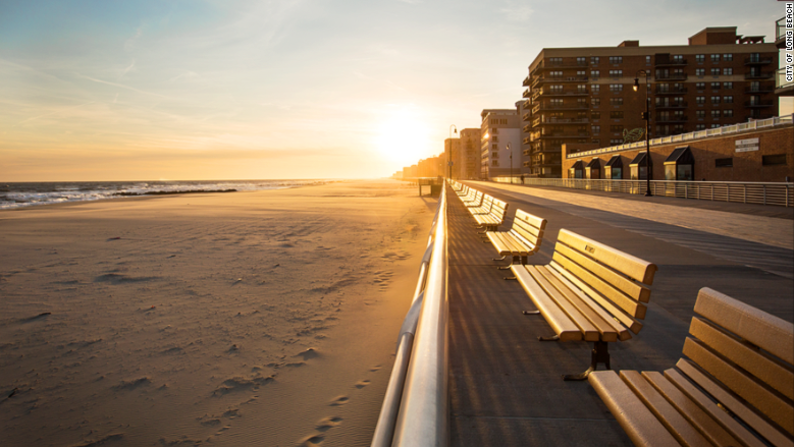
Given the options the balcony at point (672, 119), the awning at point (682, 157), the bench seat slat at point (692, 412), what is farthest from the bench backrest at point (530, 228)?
the balcony at point (672, 119)

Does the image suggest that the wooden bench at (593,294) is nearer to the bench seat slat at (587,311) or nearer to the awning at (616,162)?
the bench seat slat at (587,311)

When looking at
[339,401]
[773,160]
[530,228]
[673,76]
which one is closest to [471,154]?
[673,76]

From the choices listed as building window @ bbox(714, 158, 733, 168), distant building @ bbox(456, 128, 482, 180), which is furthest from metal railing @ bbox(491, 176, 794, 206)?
distant building @ bbox(456, 128, 482, 180)

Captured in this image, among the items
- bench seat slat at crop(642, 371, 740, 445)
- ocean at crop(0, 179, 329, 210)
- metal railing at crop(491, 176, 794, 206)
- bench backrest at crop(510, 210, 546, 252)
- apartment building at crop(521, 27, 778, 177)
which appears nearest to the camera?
bench seat slat at crop(642, 371, 740, 445)

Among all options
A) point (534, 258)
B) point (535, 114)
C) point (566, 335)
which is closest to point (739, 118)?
point (535, 114)

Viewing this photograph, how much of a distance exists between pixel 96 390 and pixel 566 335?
4.17 metres

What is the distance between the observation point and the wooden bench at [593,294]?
3.12 m

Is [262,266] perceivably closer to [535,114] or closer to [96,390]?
[96,390]

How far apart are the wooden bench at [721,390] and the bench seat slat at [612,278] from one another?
2.28 ft

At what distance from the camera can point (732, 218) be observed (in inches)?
556

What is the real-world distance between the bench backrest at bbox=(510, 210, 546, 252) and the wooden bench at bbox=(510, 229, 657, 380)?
1090 millimetres

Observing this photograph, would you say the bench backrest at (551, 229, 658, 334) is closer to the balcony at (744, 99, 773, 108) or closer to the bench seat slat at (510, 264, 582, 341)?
the bench seat slat at (510, 264, 582, 341)

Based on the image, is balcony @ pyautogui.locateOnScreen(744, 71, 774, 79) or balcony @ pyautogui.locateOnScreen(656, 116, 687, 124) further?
balcony @ pyautogui.locateOnScreen(656, 116, 687, 124)

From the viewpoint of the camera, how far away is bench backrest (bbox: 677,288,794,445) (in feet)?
5.40
